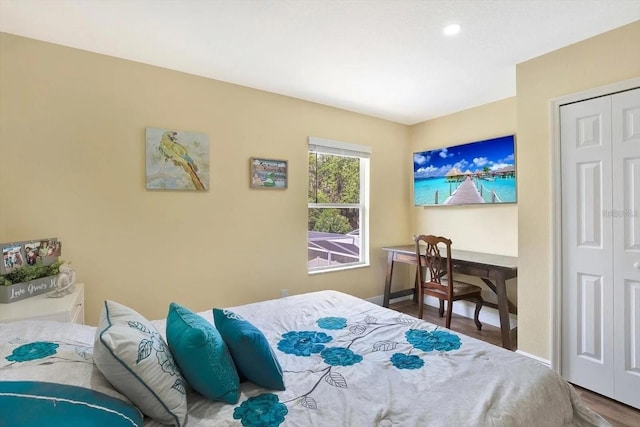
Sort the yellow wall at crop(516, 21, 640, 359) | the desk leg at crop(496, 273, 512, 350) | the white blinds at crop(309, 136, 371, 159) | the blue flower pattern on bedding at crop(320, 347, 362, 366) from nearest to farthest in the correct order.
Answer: the blue flower pattern on bedding at crop(320, 347, 362, 366) → the yellow wall at crop(516, 21, 640, 359) → the desk leg at crop(496, 273, 512, 350) → the white blinds at crop(309, 136, 371, 159)

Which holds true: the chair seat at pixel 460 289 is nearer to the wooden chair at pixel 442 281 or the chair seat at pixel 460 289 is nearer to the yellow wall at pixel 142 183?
the wooden chair at pixel 442 281

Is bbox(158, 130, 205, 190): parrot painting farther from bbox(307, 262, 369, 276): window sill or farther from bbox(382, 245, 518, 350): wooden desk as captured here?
bbox(382, 245, 518, 350): wooden desk

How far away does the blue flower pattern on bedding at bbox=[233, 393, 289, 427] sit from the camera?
99 centimetres

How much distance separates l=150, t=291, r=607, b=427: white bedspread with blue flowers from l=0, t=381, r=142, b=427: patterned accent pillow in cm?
16

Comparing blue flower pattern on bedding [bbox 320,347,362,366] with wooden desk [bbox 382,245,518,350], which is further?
wooden desk [bbox 382,245,518,350]

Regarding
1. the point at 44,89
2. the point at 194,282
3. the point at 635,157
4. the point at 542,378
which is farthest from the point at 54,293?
the point at 635,157

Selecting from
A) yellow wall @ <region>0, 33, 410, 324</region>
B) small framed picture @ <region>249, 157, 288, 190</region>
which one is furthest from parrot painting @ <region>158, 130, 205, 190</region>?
small framed picture @ <region>249, 157, 288, 190</region>

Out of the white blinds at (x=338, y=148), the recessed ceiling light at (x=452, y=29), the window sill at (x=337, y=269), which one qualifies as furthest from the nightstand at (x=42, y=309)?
the recessed ceiling light at (x=452, y=29)

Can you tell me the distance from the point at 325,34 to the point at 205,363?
2.04 metres

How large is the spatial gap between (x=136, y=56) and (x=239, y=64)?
30.1 inches

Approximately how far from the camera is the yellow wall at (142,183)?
7.13 ft

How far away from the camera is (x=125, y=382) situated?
0.94 meters

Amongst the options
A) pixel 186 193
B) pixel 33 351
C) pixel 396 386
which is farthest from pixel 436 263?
pixel 33 351

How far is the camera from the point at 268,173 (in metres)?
3.14
